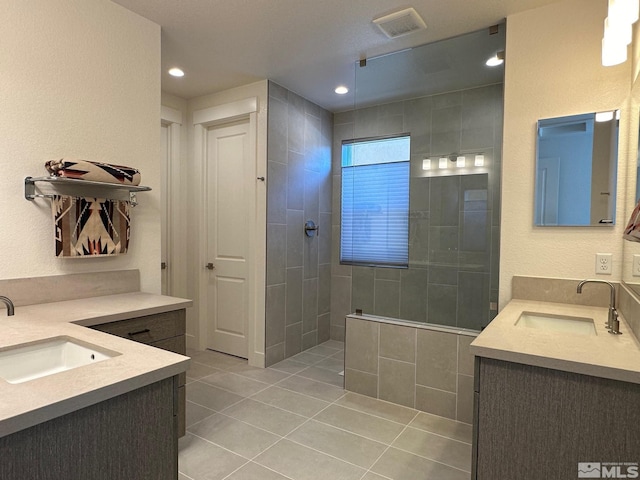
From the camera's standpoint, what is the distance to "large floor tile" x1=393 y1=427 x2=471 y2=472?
6.80 feet

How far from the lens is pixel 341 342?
4.26 m

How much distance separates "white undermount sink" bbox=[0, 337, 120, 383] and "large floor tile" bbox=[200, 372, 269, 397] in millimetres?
1686

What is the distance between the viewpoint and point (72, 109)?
2090mm

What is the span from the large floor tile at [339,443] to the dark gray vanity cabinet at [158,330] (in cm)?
74

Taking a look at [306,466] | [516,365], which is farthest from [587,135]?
[306,466]

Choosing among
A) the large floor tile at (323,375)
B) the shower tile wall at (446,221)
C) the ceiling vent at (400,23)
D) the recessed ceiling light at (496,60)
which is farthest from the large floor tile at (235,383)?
the recessed ceiling light at (496,60)

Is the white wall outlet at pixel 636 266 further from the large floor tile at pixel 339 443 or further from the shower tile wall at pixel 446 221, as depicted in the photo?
the large floor tile at pixel 339 443

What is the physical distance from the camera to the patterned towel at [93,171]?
1896 millimetres

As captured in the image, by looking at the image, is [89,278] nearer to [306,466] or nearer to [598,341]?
[306,466]

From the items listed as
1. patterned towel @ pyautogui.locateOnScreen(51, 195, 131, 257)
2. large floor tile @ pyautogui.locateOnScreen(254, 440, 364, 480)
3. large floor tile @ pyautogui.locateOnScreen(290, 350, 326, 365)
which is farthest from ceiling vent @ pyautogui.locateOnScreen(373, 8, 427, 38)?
large floor tile @ pyautogui.locateOnScreen(290, 350, 326, 365)

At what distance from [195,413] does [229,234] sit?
5.66ft

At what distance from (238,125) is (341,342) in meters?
2.58

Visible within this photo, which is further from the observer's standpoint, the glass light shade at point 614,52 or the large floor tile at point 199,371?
the large floor tile at point 199,371

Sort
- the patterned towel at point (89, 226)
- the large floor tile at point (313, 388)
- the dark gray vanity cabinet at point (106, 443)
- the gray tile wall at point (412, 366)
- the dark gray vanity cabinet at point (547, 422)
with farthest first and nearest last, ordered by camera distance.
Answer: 1. the large floor tile at point (313, 388)
2. the gray tile wall at point (412, 366)
3. the patterned towel at point (89, 226)
4. the dark gray vanity cabinet at point (547, 422)
5. the dark gray vanity cabinet at point (106, 443)
